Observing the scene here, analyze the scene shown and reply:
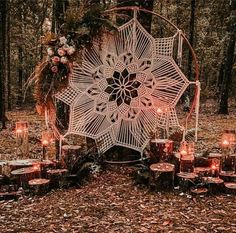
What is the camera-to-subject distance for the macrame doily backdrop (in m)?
7.24

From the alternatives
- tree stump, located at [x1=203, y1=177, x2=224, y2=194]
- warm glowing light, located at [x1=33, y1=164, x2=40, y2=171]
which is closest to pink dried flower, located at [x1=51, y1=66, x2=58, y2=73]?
warm glowing light, located at [x1=33, y1=164, x2=40, y2=171]

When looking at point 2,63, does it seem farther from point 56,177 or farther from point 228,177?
point 228,177

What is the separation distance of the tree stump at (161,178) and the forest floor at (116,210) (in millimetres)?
133

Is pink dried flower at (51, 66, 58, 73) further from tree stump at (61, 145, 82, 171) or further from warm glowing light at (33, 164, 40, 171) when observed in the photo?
warm glowing light at (33, 164, 40, 171)

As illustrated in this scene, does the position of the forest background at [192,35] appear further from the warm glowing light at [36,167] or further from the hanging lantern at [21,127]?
the warm glowing light at [36,167]

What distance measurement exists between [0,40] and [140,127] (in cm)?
721

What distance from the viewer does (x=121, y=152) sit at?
309 inches

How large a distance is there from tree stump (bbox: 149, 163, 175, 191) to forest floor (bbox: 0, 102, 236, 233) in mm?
133

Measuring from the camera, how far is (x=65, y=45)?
268 inches

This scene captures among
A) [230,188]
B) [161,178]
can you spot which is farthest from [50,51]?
[230,188]

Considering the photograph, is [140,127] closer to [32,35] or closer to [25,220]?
[25,220]

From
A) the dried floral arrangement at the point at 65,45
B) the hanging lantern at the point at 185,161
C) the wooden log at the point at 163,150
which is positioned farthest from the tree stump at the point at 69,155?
the hanging lantern at the point at 185,161

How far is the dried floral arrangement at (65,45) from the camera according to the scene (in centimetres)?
684

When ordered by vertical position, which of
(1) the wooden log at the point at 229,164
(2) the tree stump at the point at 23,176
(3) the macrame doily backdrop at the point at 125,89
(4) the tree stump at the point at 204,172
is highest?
(3) the macrame doily backdrop at the point at 125,89
